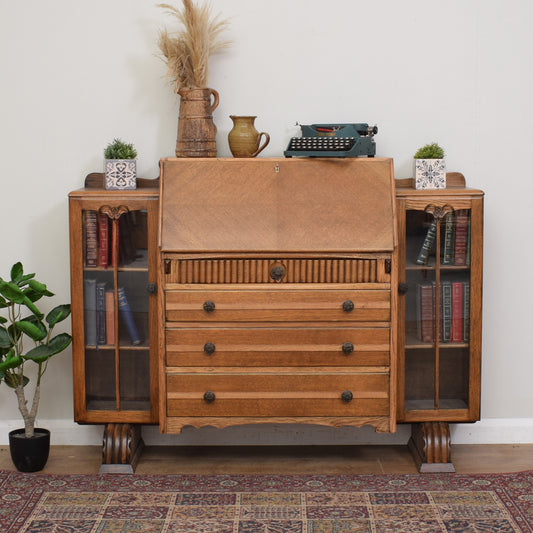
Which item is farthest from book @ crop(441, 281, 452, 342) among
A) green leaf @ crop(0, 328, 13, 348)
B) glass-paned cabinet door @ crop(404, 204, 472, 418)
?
green leaf @ crop(0, 328, 13, 348)

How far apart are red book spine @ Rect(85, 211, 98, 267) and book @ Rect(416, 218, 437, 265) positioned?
1348 millimetres

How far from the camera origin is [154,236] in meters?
3.26

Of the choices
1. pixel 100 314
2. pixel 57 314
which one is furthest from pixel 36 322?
pixel 100 314

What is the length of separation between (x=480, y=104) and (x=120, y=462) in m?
2.25

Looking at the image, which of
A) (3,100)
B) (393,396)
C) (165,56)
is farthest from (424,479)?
(3,100)

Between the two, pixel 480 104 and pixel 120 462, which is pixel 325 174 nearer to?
pixel 480 104

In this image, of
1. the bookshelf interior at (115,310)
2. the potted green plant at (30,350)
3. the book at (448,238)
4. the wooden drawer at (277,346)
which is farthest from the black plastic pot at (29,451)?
the book at (448,238)

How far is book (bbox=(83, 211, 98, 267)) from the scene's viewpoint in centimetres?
327

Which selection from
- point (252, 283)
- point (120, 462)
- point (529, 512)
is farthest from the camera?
point (120, 462)

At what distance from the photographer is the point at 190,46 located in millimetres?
3355

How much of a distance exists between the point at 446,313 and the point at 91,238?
5.00 feet

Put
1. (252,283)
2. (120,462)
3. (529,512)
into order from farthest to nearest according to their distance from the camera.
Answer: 1. (120,462)
2. (252,283)
3. (529,512)

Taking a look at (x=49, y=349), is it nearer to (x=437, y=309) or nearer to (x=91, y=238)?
(x=91, y=238)

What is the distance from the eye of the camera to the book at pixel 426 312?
333 centimetres
